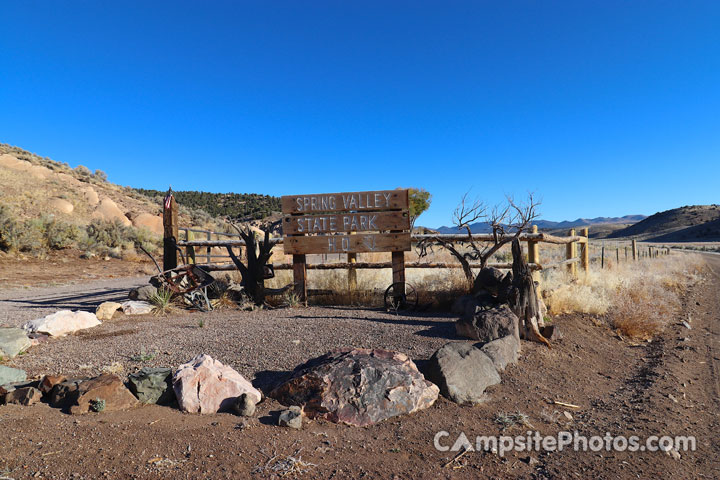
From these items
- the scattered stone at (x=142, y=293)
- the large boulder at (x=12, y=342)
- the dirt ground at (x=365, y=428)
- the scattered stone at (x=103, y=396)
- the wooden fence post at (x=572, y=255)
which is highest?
the wooden fence post at (x=572, y=255)

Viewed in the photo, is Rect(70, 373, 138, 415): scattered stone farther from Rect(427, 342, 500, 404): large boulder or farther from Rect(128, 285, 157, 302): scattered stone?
Rect(128, 285, 157, 302): scattered stone

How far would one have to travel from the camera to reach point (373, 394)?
140 inches

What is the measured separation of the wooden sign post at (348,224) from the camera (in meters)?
8.24

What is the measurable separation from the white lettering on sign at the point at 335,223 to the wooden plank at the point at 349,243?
0.55ft

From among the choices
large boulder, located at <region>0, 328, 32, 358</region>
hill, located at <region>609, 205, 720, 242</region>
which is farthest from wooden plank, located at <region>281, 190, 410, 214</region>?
hill, located at <region>609, 205, 720, 242</region>

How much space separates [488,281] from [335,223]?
306 cm

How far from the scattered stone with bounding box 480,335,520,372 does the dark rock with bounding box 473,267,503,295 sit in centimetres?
219

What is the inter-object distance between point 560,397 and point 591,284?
625cm

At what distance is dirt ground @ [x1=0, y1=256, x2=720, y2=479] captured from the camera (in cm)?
275

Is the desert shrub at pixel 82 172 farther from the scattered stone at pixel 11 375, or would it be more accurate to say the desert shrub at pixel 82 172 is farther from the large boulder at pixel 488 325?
the large boulder at pixel 488 325

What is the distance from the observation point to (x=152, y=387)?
3.62 m

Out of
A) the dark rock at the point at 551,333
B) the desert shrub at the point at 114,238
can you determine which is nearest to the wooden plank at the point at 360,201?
the dark rock at the point at 551,333

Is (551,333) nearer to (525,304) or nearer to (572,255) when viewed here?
(525,304)

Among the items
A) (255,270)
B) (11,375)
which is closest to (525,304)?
(255,270)
